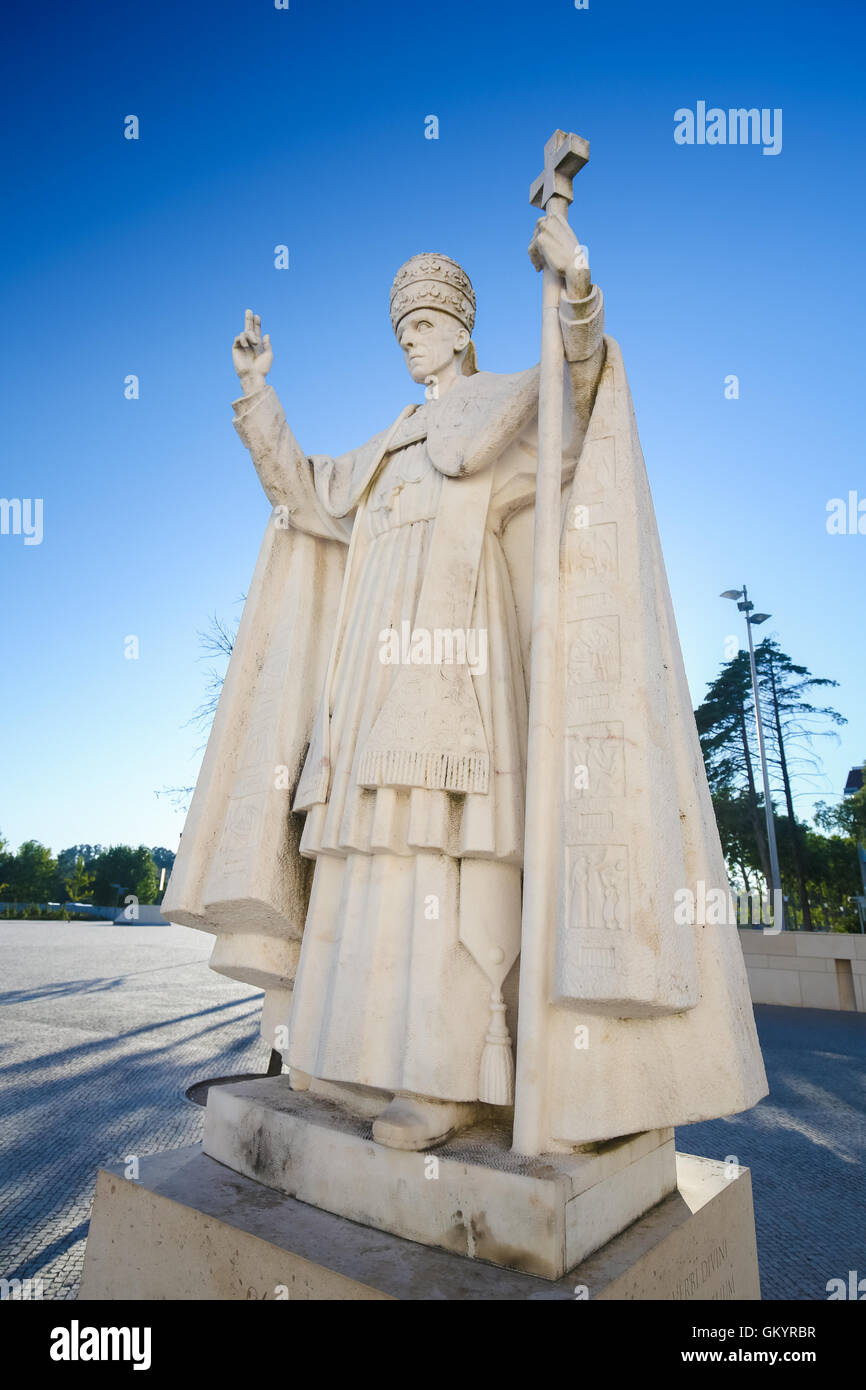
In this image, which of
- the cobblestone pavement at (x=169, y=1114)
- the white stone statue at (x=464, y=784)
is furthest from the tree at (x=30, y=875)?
the white stone statue at (x=464, y=784)

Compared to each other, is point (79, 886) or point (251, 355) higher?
point (251, 355)

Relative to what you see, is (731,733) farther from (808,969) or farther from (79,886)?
(79,886)

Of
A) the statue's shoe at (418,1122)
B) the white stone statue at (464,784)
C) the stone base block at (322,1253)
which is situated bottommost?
the stone base block at (322,1253)

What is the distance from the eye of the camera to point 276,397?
3.27 meters

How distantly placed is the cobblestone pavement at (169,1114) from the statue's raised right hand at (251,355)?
318 centimetres

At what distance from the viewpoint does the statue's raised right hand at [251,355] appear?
3219 millimetres

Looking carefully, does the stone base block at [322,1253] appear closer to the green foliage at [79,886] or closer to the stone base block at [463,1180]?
the stone base block at [463,1180]

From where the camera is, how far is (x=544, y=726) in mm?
2266

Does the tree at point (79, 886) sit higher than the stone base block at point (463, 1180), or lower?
higher

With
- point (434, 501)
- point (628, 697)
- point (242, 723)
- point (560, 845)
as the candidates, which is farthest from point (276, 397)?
point (560, 845)

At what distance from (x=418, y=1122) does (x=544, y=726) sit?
1.18m

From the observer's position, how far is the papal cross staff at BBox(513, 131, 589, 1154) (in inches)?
80.5

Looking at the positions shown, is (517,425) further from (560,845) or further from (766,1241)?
(766,1241)
